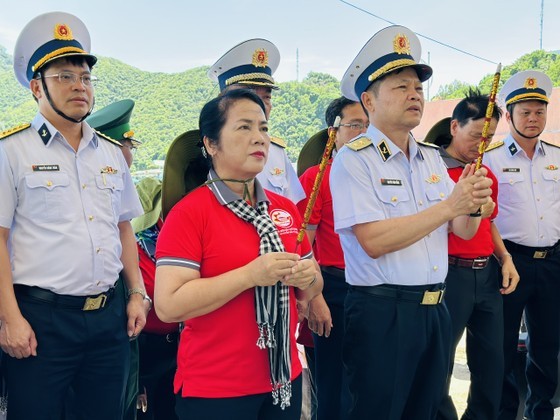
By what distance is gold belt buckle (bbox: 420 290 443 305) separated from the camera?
171 centimetres

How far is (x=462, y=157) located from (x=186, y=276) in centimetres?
165

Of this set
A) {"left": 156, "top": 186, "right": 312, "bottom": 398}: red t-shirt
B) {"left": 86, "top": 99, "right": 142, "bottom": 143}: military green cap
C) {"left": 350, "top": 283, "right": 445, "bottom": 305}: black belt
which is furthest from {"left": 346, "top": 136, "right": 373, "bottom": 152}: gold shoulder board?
{"left": 86, "top": 99, "right": 142, "bottom": 143}: military green cap

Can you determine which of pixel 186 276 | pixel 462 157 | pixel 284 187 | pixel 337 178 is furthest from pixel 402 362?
pixel 462 157

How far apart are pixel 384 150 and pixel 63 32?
3.63ft

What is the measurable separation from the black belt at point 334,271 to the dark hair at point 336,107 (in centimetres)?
68

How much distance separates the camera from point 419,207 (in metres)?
1.78

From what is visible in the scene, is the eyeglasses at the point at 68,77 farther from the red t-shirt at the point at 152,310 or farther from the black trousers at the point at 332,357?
the black trousers at the point at 332,357

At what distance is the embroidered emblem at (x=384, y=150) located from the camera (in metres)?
1.80

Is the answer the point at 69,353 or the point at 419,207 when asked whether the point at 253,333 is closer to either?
the point at 69,353

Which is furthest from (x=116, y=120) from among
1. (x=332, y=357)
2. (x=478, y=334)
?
(x=478, y=334)

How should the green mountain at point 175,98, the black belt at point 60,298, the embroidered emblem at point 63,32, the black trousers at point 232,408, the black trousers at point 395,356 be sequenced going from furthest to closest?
1. the green mountain at point 175,98
2. the embroidered emblem at point 63,32
3. the black trousers at point 395,356
4. the black belt at point 60,298
5. the black trousers at point 232,408

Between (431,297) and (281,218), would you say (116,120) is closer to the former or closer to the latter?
(281,218)

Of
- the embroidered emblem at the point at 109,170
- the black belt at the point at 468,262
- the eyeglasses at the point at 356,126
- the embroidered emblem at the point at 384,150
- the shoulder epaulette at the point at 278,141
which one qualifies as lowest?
the black belt at the point at 468,262

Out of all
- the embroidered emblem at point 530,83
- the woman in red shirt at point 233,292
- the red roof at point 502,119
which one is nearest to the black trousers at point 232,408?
the woman in red shirt at point 233,292
